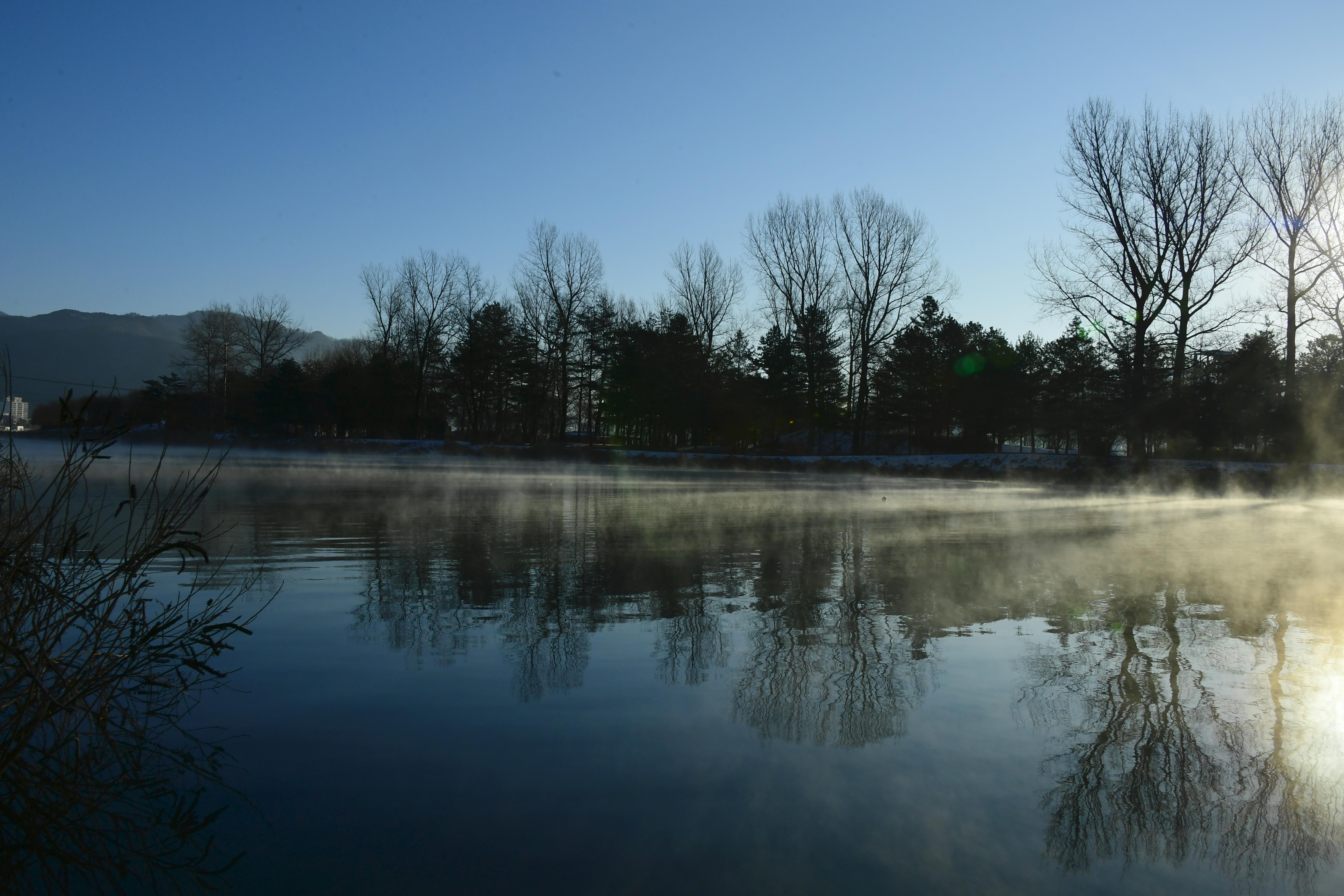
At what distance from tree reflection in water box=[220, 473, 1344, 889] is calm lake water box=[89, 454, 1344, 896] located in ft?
0.10

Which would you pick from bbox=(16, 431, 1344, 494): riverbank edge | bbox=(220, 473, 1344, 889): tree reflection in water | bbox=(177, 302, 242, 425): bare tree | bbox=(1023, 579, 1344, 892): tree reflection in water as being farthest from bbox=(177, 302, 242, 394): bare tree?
bbox=(1023, 579, 1344, 892): tree reflection in water

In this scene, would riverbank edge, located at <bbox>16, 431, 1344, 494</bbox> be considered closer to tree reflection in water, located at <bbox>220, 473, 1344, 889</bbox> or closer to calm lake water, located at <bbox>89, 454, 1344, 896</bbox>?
tree reflection in water, located at <bbox>220, 473, 1344, 889</bbox>

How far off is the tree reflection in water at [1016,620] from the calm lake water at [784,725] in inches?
1.3

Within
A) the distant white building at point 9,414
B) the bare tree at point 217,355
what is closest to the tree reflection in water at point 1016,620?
the distant white building at point 9,414

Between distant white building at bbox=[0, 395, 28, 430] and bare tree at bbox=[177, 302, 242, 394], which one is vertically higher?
bare tree at bbox=[177, 302, 242, 394]

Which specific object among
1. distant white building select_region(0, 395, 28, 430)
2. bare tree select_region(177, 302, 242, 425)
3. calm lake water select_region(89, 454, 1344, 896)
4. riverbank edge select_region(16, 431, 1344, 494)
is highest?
bare tree select_region(177, 302, 242, 425)

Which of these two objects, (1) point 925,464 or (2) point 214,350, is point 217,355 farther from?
(1) point 925,464

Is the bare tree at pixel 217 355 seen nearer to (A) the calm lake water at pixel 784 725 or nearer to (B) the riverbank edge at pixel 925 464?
(B) the riverbank edge at pixel 925 464

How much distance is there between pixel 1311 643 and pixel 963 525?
30.9 feet

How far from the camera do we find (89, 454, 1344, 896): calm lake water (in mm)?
3559

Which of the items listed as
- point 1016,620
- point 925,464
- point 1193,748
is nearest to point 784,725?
point 1193,748

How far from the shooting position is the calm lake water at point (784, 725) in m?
3.56

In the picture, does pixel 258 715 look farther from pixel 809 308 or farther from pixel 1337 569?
pixel 809 308

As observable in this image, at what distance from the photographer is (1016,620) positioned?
26.0 ft
